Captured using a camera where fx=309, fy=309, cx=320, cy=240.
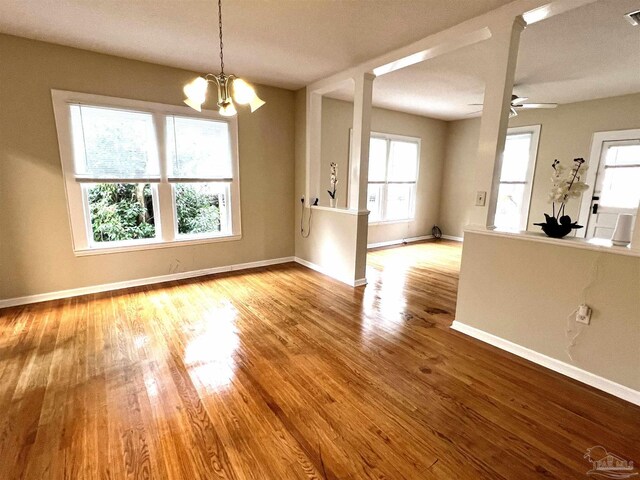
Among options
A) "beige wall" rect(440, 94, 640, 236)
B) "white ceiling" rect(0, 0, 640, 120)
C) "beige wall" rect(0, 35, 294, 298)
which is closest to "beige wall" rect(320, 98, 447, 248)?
"beige wall" rect(440, 94, 640, 236)

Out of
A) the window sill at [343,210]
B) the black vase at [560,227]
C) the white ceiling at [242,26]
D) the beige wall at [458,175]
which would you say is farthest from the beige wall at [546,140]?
the white ceiling at [242,26]

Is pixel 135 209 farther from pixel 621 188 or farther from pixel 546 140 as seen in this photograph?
pixel 621 188

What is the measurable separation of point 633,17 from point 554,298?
2235 mm

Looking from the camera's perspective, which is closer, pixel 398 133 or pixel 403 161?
pixel 398 133

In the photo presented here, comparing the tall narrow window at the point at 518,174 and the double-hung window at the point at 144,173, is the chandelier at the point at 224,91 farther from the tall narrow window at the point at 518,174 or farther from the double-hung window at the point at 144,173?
the tall narrow window at the point at 518,174

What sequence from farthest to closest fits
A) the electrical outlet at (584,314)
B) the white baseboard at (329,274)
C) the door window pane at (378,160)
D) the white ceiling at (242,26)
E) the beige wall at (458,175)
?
the beige wall at (458,175) → the door window pane at (378,160) → the white baseboard at (329,274) → the white ceiling at (242,26) → the electrical outlet at (584,314)

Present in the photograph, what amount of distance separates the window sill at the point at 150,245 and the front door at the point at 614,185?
5.78m

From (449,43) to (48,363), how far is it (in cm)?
417

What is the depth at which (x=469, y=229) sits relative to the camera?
108 inches

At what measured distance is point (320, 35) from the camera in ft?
9.44

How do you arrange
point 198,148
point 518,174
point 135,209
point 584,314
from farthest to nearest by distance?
point 518,174
point 198,148
point 135,209
point 584,314

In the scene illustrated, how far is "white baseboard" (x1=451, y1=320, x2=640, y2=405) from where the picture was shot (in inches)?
79.0

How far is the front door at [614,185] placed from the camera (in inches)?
185

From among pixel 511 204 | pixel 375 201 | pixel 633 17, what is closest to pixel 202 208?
pixel 375 201
